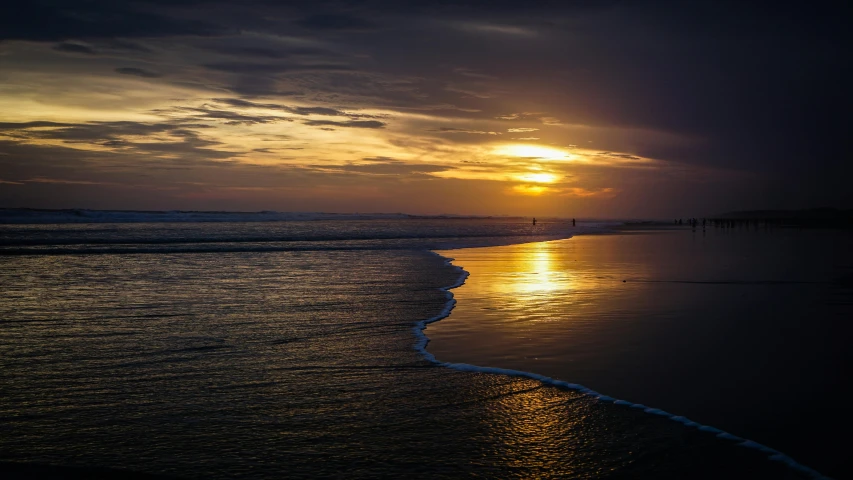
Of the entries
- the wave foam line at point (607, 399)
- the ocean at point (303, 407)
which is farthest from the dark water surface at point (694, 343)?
the ocean at point (303, 407)

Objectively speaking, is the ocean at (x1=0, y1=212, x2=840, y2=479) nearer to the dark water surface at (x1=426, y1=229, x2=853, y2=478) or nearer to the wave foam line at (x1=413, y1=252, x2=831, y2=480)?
the wave foam line at (x1=413, y1=252, x2=831, y2=480)

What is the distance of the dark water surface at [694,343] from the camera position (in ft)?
19.9

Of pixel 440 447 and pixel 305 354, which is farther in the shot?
pixel 305 354

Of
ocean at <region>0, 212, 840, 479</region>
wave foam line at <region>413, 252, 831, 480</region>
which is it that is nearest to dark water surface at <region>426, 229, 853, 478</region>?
wave foam line at <region>413, 252, 831, 480</region>

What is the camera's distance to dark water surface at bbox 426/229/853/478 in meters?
6.08

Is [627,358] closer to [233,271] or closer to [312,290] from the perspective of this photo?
[312,290]

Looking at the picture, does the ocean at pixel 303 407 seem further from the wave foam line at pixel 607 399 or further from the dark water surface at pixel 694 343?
the dark water surface at pixel 694 343

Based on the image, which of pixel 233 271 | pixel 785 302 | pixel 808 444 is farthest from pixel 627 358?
pixel 233 271

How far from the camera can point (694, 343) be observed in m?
9.33

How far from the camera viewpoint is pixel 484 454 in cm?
497

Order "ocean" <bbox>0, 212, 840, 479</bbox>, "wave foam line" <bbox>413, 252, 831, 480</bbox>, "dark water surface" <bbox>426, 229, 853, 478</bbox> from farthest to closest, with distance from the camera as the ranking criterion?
"dark water surface" <bbox>426, 229, 853, 478</bbox> → "wave foam line" <bbox>413, 252, 831, 480</bbox> → "ocean" <bbox>0, 212, 840, 479</bbox>

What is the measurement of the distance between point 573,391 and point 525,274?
13.5 metres

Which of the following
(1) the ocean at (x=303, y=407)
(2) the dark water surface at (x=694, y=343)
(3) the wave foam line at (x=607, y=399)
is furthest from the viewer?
(2) the dark water surface at (x=694, y=343)

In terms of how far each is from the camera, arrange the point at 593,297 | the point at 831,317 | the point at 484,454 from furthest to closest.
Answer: the point at 593,297 < the point at 831,317 < the point at 484,454
